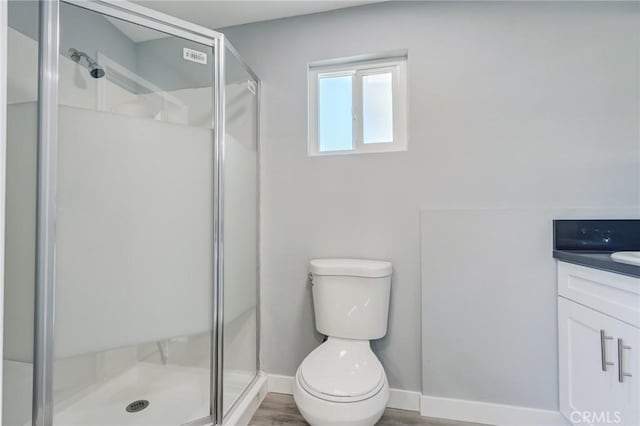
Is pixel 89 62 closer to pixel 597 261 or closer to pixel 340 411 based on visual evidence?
pixel 340 411

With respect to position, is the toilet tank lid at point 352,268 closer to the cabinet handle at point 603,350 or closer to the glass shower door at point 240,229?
the glass shower door at point 240,229

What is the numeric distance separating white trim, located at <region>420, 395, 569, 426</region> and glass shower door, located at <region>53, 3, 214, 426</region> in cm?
112

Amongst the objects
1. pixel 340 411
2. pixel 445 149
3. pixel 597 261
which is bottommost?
pixel 340 411

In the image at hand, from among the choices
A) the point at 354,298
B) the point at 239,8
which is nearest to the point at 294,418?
the point at 354,298

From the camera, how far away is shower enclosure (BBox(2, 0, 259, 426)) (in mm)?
973

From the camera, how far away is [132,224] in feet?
3.80

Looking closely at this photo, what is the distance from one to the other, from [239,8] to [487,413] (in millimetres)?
2487

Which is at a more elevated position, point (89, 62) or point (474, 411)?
point (89, 62)

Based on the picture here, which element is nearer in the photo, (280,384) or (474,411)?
(474,411)

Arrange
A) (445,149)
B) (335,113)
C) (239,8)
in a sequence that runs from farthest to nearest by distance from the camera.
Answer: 1. (335,113)
2. (239,8)
3. (445,149)

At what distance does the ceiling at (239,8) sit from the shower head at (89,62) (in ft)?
1.76

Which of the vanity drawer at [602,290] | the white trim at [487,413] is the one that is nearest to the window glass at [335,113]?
the vanity drawer at [602,290]

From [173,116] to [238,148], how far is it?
0.33 meters

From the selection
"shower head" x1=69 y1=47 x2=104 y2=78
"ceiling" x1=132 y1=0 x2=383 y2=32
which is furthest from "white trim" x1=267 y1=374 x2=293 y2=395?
"ceiling" x1=132 y1=0 x2=383 y2=32
